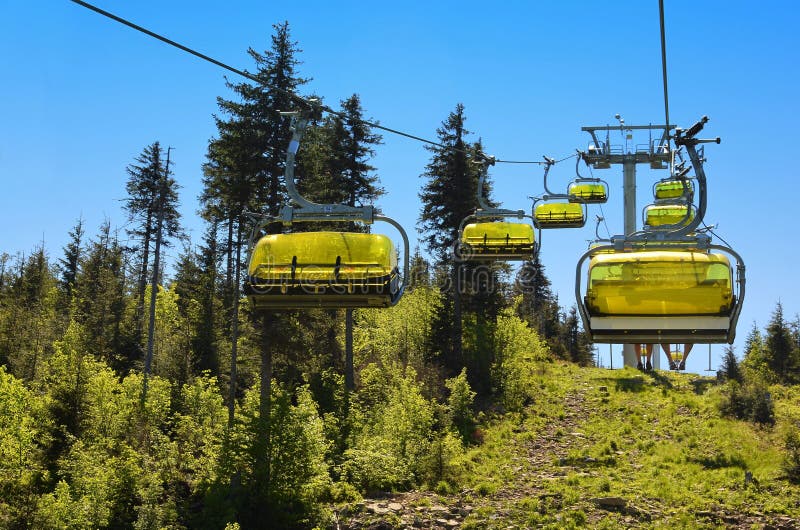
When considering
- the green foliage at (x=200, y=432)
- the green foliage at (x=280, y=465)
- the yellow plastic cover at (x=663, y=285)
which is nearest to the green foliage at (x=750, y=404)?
the green foliage at (x=280, y=465)

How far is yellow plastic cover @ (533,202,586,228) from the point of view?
27141 mm

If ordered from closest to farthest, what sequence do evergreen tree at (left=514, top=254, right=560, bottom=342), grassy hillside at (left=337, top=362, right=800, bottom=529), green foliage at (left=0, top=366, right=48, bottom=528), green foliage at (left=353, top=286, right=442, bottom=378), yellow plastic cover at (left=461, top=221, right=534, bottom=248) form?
yellow plastic cover at (left=461, top=221, right=534, bottom=248) < green foliage at (left=0, top=366, right=48, bottom=528) < grassy hillside at (left=337, top=362, right=800, bottom=529) < green foliage at (left=353, top=286, right=442, bottom=378) < evergreen tree at (left=514, top=254, right=560, bottom=342)

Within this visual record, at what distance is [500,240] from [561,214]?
23.2 feet

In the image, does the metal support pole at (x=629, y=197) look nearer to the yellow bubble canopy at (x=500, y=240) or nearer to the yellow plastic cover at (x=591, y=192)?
the yellow plastic cover at (x=591, y=192)

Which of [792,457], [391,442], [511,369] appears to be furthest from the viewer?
[511,369]

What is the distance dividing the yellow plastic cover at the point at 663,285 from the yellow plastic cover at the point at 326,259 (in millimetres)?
3311

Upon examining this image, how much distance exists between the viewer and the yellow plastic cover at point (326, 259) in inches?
475

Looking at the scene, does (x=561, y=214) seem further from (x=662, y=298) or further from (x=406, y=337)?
(x=406, y=337)

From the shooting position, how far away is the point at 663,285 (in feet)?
39.5

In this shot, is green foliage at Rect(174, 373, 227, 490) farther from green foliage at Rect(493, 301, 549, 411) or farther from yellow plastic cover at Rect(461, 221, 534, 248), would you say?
green foliage at Rect(493, 301, 549, 411)

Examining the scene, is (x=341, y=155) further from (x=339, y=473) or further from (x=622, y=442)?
(x=622, y=442)

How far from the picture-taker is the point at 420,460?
30.7 metres

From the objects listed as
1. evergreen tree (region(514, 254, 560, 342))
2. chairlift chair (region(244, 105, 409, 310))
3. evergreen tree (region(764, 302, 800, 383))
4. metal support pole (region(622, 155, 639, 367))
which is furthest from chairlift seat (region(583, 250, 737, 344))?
evergreen tree (region(514, 254, 560, 342))

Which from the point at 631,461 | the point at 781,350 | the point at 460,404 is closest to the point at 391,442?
the point at 460,404
